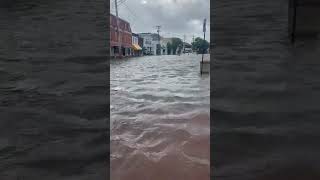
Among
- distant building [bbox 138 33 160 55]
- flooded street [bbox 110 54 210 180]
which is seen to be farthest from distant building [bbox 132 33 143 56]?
flooded street [bbox 110 54 210 180]

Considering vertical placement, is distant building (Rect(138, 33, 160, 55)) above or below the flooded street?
above

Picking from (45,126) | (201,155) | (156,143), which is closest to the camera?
(45,126)

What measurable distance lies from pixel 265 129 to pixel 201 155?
352cm

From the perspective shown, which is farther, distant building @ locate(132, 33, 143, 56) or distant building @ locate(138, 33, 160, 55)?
distant building @ locate(138, 33, 160, 55)

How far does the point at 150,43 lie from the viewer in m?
78.3

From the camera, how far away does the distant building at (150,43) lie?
7533 centimetres

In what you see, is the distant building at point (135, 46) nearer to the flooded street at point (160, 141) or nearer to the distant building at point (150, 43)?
the distant building at point (150, 43)

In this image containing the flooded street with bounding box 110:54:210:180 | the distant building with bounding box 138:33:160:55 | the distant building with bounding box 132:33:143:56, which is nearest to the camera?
the flooded street with bounding box 110:54:210:180

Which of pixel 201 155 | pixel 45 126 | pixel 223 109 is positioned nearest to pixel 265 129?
pixel 223 109

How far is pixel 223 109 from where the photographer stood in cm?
133

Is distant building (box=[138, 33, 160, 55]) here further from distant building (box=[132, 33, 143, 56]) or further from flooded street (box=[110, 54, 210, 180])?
flooded street (box=[110, 54, 210, 180])

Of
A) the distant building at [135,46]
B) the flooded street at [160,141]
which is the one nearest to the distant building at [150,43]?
the distant building at [135,46]

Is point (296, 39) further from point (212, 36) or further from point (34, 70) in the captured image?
point (34, 70)

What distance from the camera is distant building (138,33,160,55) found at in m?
75.3
